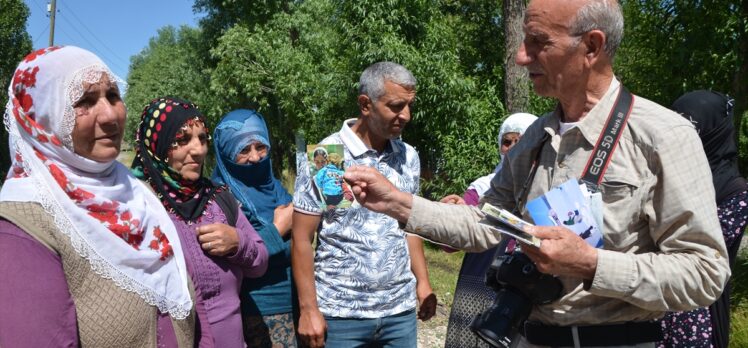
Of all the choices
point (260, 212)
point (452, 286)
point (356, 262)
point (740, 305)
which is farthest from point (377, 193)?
point (452, 286)

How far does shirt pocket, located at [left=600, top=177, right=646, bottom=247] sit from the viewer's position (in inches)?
71.8

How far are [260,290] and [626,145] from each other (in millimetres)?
1984

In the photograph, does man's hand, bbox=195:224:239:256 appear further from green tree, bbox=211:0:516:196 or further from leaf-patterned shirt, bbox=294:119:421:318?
green tree, bbox=211:0:516:196

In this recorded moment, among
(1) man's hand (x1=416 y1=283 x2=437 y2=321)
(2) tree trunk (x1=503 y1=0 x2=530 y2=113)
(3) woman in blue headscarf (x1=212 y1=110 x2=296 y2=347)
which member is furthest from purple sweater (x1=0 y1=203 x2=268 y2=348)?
(2) tree trunk (x1=503 y1=0 x2=530 y2=113)

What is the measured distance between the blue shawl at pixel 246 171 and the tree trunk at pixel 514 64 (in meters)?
5.49

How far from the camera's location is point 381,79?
3283 mm

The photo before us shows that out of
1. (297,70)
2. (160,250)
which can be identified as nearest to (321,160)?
(160,250)

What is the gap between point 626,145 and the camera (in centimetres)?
187

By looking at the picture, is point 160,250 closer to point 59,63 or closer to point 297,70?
point 59,63

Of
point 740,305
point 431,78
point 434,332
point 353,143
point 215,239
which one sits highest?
point 353,143

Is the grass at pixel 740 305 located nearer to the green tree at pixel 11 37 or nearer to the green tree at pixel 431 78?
the green tree at pixel 431 78

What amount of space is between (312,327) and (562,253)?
163 cm

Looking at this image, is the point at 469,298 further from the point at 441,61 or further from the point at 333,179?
the point at 441,61

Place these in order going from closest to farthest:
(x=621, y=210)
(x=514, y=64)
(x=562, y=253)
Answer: (x=562, y=253)
(x=621, y=210)
(x=514, y=64)
